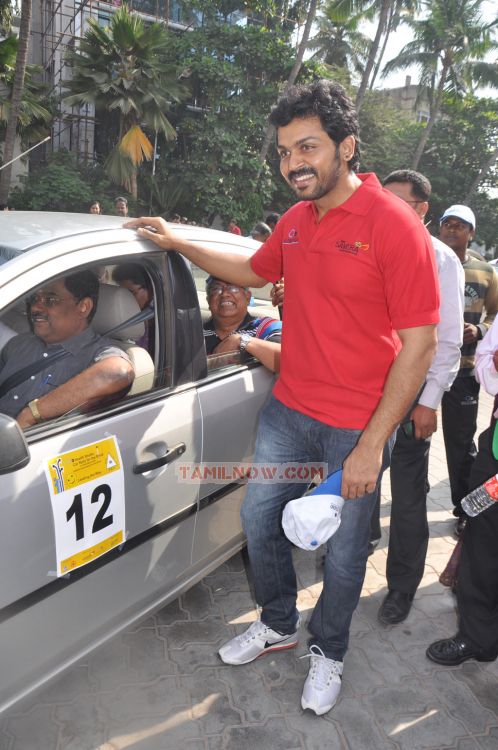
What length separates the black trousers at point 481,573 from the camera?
7.32 feet

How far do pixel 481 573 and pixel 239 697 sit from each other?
1.06 metres

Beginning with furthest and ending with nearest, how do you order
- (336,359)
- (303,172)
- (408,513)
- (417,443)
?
(408,513) < (417,443) < (336,359) < (303,172)

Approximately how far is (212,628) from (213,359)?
3.94ft

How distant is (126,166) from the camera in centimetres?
1598

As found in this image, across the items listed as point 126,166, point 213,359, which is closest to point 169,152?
point 126,166

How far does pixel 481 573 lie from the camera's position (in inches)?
88.5

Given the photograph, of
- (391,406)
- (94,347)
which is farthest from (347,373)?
(94,347)

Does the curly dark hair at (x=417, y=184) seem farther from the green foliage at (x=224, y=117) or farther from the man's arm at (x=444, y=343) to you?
the green foliage at (x=224, y=117)

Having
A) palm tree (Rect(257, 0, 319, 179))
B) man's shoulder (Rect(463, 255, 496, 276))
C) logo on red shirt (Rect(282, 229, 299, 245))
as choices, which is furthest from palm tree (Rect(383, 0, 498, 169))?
logo on red shirt (Rect(282, 229, 299, 245))

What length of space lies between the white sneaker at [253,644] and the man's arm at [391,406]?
0.88 metres

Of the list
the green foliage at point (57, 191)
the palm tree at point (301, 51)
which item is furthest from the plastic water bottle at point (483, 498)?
the palm tree at point (301, 51)

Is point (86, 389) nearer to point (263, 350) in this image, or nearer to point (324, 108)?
point (263, 350)

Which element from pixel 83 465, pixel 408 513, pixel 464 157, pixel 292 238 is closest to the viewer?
pixel 83 465

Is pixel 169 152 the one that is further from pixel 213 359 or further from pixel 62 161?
pixel 213 359
